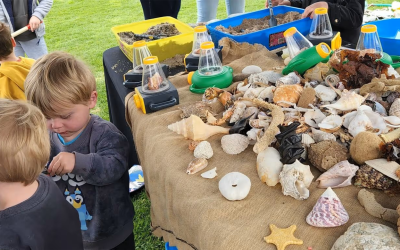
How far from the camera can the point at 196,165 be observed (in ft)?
2.81

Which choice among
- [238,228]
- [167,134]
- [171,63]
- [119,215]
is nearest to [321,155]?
[238,228]

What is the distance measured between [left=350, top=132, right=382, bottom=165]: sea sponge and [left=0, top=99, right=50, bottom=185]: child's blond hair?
72 cm

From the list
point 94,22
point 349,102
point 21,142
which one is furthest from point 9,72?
point 94,22

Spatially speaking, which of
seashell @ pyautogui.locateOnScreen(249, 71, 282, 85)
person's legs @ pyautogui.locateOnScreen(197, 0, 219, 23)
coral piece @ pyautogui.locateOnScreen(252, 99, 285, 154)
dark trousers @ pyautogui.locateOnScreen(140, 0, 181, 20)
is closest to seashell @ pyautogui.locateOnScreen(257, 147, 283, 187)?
coral piece @ pyautogui.locateOnScreen(252, 99, 285, 154)

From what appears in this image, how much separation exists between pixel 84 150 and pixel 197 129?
0.41 meters

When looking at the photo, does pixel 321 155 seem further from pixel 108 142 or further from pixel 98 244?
pixel 98 244

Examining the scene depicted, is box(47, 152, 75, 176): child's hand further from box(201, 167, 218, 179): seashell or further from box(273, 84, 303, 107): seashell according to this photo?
box(273, 84, 303, 107): seashell

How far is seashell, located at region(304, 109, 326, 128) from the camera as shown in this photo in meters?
0.88

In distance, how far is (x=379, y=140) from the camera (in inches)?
28.4

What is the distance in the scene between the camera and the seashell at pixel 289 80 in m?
1.05

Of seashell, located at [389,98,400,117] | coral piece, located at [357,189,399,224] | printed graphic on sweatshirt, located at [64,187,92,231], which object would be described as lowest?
printed graphic on sweatshirt, located at [64,187,92,231]

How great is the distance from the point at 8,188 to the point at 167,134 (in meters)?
0.43

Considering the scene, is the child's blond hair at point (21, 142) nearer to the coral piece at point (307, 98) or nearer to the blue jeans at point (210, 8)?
the coral piece at point (307, 98)

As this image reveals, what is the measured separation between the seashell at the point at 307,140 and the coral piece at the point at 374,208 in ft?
0.54
